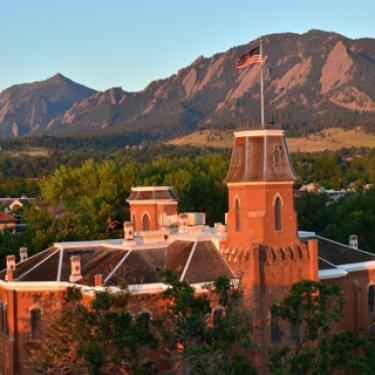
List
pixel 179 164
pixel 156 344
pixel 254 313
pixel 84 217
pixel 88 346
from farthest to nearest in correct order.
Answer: pixel 179 164 → pixel 84 217 → pixel 254 313 → pixel 156 344 → pixel 88 346

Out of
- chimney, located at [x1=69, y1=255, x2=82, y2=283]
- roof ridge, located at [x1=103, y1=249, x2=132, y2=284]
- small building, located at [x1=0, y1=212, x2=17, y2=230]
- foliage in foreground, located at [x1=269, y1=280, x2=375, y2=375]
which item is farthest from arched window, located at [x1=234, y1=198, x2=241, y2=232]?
small building, located at [x1=0, y1=212, x2=17, y2=230]

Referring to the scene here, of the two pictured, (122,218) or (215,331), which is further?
(122,218)

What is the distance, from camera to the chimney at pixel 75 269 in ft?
132

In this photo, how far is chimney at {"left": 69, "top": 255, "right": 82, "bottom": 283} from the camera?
132ft

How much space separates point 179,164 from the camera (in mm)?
88375

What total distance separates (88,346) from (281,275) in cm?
1033

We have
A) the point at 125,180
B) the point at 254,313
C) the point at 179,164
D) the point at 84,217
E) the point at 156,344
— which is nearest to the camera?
the point at 156,344

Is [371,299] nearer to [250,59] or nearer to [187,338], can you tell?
[250,59]

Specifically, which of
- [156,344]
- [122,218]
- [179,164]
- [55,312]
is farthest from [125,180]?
[156,344]

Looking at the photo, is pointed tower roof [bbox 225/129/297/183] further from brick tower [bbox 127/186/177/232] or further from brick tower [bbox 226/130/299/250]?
brick tower [bbox 127/186/177/232]

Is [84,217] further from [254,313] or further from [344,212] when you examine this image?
[254,313]

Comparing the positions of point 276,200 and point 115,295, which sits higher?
point 276,200

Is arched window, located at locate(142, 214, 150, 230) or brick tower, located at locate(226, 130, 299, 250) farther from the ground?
brick tower, located at locate(226, 130, 299, 250)

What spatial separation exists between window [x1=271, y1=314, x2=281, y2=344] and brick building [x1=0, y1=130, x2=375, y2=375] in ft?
0.19
